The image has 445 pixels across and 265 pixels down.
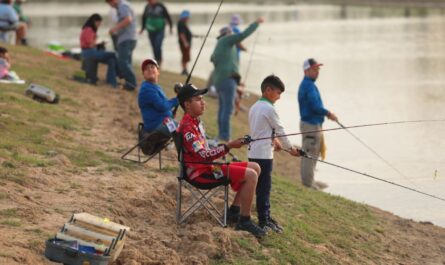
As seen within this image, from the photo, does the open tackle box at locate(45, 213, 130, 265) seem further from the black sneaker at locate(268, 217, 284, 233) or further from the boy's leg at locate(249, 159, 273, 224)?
the black sneaker at locate(268, 217, 284, 233)

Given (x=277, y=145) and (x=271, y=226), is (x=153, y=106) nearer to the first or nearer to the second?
(x=277, y=145)

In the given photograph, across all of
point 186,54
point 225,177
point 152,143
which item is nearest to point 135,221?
point 225,177

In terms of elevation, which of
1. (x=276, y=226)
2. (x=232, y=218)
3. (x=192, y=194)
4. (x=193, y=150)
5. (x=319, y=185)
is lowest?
(x=319, y=185)

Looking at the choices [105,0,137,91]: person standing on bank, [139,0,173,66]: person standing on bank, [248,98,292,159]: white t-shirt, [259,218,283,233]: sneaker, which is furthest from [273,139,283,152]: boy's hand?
[139,0,173,66]: person standing on bank

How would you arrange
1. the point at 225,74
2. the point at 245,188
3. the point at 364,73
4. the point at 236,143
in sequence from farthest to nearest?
1. the point at 364,73
2. the point at 225,74
3. the point at 245,188
4. the point at 236,143

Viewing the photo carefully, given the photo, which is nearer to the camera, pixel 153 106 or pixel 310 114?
pixel 153 106

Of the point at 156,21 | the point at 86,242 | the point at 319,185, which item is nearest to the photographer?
the point at 86,242

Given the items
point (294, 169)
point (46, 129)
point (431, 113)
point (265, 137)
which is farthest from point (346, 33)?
point (265, 137)

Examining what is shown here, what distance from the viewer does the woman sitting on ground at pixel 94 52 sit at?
16578 millimetres

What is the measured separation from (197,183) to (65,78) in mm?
9383

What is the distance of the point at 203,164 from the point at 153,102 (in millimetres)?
2701

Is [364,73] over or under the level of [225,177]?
over

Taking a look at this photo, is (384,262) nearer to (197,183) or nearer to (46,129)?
(197,183)

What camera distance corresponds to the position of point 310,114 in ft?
40.5
